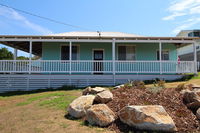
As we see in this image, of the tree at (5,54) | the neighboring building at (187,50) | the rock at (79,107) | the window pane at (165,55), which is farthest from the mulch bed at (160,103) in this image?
the tree at (5,54)

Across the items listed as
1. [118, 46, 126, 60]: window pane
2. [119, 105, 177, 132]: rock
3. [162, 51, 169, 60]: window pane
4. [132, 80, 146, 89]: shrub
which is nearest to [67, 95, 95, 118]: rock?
[119, 105, 177, 132]: rock

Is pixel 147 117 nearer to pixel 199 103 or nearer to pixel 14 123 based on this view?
pixel 199 103

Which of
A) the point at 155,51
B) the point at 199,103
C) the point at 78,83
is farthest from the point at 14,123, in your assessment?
the point at 155,51

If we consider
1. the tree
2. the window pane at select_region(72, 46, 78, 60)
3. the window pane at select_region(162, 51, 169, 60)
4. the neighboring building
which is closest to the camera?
the window pane at select_region(72, 46, 78, 60)

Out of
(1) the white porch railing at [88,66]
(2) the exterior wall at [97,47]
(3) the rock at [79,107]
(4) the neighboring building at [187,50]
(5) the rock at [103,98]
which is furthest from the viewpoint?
(4) the neighboring building at [187,50]

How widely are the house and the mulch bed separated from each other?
583 cm

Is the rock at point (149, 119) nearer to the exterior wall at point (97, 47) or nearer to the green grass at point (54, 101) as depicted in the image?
the green grass at point (54, 101)

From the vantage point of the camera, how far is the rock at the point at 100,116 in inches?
170

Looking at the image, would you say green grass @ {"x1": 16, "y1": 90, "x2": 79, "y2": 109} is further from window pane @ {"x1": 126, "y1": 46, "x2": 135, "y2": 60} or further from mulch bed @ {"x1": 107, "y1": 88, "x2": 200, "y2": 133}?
window pane @ {"x1": 126, "y1": 46, "x2": 135, "y2": 60}

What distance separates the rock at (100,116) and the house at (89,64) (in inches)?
281

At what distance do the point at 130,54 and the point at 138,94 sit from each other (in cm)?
854

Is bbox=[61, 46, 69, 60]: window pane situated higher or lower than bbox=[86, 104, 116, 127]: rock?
higher

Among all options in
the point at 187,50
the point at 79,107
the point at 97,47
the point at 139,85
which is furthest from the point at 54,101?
the point at 187,50

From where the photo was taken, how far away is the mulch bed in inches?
164
